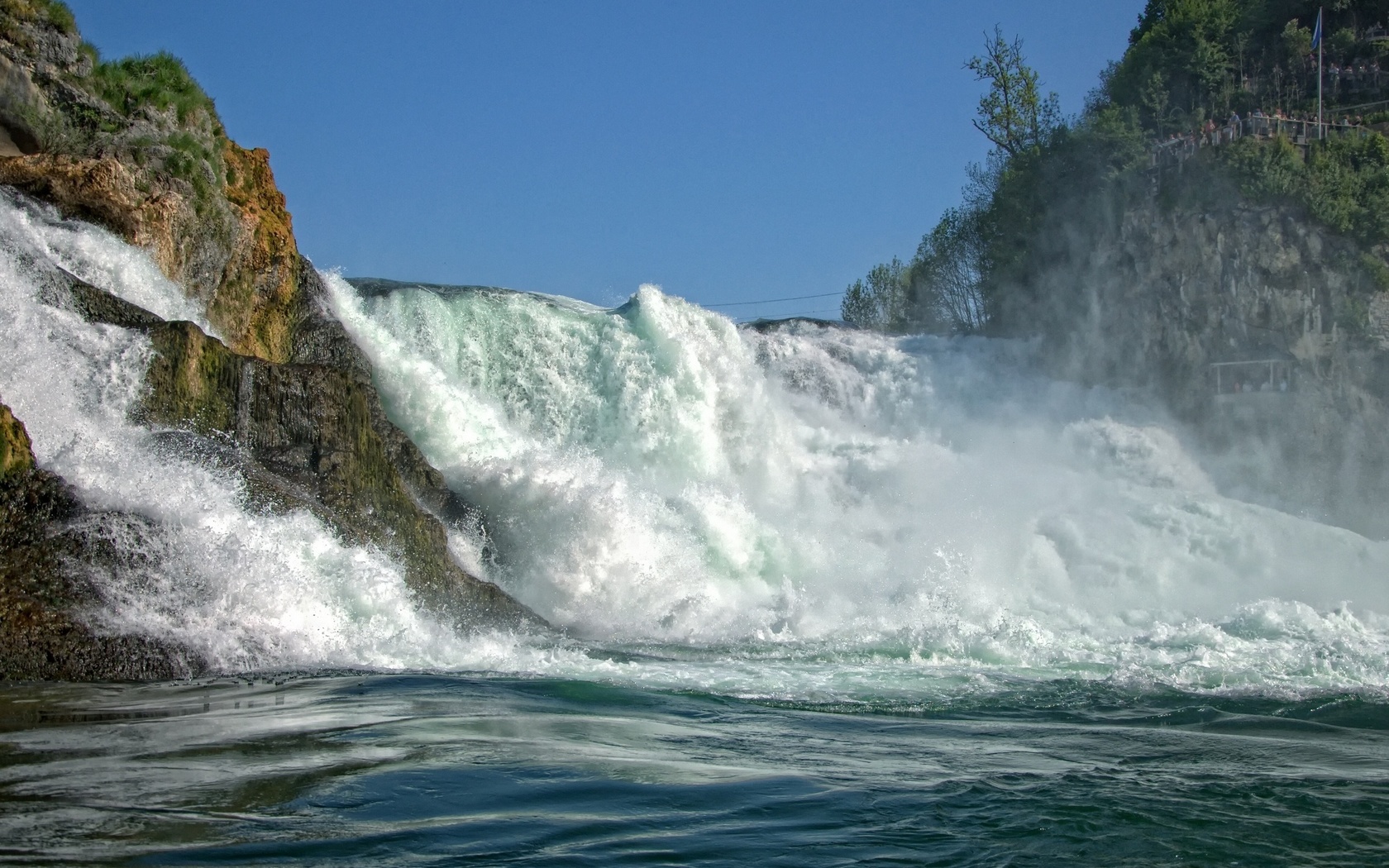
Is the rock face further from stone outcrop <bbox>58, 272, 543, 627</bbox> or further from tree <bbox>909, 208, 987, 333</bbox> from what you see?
stone outcrop <bbox>58, 272, 543, 627</bbox>

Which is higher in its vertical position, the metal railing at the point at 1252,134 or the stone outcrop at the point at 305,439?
the metal railing at the point at 1252,134

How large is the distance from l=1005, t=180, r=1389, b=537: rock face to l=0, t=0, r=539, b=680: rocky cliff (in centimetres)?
1632

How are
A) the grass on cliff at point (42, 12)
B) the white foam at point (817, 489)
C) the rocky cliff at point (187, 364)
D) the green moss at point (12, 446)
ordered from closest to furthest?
1. the rocky cliff at point (187, 364)
2. the green moss at point (12, 446)
3. the grass on cliff at point (42, 12)
4. the white foam at point (817, 489)

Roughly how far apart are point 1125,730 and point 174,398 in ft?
26.6

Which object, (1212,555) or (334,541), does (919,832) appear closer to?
(334,541)

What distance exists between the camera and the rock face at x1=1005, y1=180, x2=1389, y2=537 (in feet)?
77.4

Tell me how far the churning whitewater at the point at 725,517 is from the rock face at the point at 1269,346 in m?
0.95

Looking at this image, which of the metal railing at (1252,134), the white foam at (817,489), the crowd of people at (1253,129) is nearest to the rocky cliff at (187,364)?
the white foam at (817,489)

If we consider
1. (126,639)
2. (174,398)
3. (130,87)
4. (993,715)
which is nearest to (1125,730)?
(993,715)

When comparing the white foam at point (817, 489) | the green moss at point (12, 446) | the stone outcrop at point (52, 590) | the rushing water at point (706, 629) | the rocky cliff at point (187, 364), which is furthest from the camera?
the white foam at point (817, 489)

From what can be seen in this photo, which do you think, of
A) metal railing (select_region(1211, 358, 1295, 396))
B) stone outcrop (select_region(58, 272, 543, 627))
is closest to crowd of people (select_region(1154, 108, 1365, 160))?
metal railing (select_region(1211, 358, 1295, 396))

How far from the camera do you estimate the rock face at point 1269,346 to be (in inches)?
928

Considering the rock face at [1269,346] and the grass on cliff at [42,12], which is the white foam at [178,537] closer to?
the grass on cliff at [42,12]

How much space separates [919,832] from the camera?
14.6 feet
